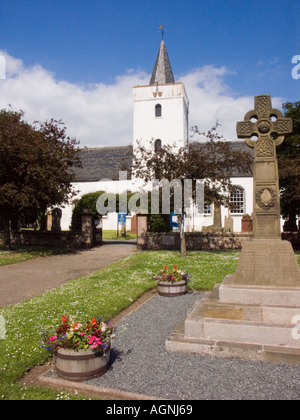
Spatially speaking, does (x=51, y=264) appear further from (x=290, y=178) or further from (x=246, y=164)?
(x=290, y=178)

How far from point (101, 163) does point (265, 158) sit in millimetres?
39781

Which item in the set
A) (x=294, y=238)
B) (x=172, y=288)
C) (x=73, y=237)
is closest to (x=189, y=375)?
(x=172, y=288)

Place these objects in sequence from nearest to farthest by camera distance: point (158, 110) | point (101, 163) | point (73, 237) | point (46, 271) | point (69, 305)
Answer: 1. point (69, 305)
2. point (46, 271)
3. point (73, 237)
4. point (158, 110)
5. point (101, 163)

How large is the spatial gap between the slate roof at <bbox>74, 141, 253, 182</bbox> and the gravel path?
35929 mm

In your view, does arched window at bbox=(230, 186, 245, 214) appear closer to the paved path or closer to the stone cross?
the paved path

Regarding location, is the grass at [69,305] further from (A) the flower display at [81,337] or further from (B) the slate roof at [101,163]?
(B) the slate roof at [101,163]

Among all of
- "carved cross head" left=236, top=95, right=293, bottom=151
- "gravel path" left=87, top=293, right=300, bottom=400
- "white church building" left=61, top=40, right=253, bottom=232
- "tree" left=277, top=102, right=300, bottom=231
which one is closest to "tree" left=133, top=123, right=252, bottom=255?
"tree" left=277, top=102, right=300, bottom=231

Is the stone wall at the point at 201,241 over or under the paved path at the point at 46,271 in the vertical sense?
over

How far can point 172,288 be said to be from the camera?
994 centimetres

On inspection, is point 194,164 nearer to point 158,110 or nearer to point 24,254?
point 24,254

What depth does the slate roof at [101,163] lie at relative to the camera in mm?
43250

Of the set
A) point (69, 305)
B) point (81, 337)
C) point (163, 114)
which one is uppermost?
point (163, 114)

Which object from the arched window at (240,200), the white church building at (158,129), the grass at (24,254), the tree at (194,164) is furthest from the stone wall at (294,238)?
the arched window at (240,200)

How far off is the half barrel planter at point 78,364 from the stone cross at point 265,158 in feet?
13.2
